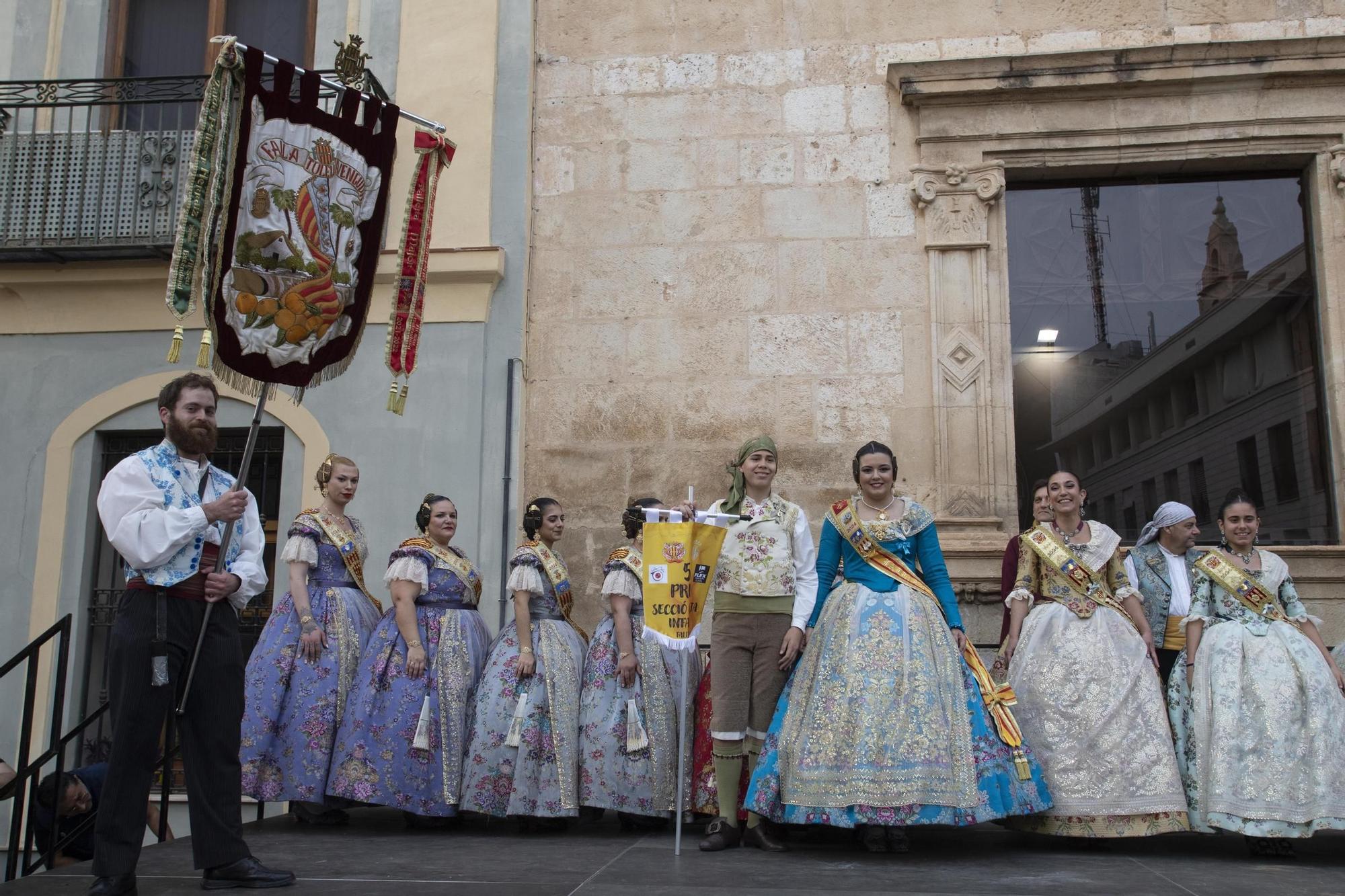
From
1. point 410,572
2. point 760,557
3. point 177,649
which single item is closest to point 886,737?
point 760,557

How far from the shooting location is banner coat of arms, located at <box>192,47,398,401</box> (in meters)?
5.25

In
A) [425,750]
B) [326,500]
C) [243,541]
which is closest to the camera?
[243,541]

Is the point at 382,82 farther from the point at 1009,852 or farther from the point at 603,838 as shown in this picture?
the point at 1009,852

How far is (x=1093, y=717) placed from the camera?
5.49 meters

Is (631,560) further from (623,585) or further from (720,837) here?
(720,837)

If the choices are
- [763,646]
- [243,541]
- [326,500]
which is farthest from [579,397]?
[243,541]

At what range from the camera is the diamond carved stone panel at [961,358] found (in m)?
8.08

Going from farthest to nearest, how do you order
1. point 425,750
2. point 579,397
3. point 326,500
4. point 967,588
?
point 579,397 → point 967,588 → point 326,500 → point 425,750

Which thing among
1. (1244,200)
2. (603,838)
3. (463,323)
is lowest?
(603,838)

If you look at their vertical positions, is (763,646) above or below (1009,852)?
above

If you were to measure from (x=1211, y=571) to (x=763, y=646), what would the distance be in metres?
2.24

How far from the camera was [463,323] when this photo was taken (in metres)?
8.57

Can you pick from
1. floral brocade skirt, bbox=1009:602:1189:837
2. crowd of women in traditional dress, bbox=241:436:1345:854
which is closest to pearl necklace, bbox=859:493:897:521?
crowd of women in traditional dress, bbox=241:436:1345:854

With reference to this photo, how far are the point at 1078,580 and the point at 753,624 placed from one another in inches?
62.6
